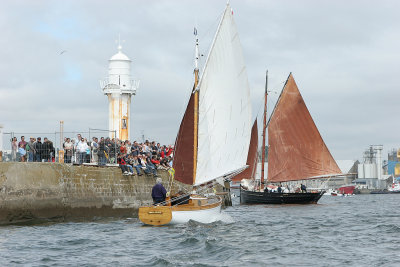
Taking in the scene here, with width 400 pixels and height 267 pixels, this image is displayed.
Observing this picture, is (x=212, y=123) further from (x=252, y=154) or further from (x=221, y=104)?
(x=252, y=154)

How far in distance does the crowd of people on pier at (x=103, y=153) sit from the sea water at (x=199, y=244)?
501 cm

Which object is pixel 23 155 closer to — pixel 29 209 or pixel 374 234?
pixel 29 209

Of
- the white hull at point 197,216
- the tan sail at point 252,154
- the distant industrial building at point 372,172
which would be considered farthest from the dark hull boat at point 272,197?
the distant industrial building at point 372,172

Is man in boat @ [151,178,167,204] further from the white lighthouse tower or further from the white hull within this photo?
the white lighthouse tower

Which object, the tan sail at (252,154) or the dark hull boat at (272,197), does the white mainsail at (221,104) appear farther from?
the tan sail at (252,154)

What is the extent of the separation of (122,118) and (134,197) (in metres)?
17.7

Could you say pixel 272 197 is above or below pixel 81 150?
below

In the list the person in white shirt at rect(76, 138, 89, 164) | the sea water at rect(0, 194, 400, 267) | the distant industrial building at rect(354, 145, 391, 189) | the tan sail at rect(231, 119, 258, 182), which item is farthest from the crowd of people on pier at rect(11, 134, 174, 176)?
the distant industrial building at rect(354, 145, 391, 189)

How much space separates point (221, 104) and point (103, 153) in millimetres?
8984

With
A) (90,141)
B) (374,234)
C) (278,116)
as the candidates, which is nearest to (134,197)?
(90,141)

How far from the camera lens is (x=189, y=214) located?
33188 millimetres

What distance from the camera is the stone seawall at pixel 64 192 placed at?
3366 centimetres

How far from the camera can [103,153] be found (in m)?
41.1

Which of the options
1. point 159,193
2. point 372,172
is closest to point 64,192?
point 159,193
